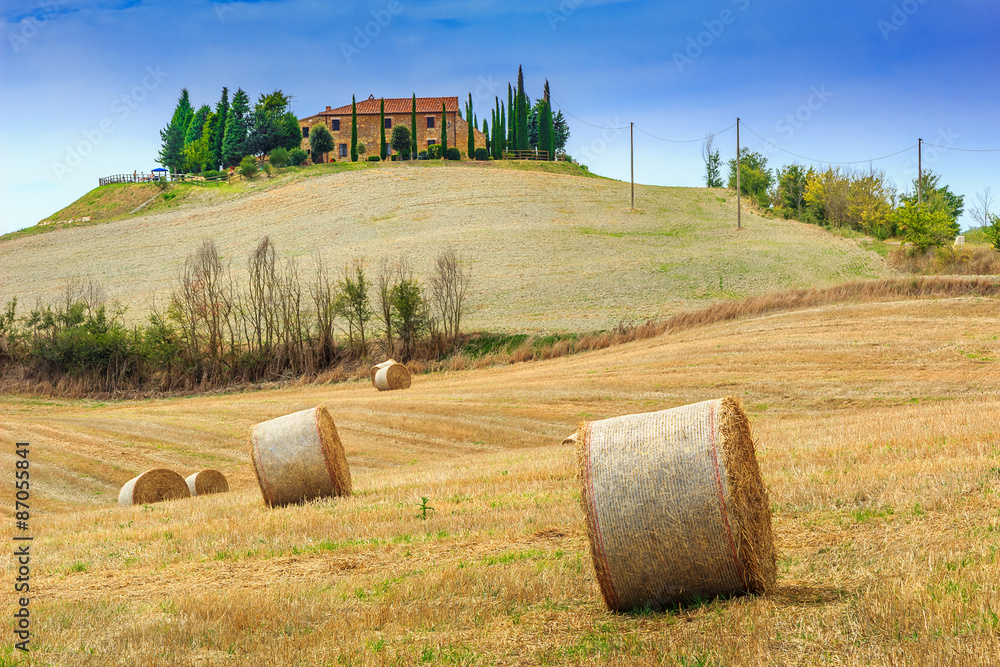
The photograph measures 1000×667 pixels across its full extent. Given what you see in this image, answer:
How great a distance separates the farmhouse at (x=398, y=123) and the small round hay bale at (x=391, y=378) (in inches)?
3360

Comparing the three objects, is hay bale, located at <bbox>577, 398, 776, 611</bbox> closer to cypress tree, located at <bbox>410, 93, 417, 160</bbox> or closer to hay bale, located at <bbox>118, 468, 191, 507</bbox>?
hay bale, located at <bbox>118, 468, 191, 507</bbox>

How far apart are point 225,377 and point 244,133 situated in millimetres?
76880

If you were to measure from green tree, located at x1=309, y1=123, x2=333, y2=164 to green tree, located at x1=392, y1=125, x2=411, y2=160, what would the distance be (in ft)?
26.8

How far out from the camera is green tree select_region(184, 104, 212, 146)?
127631 mm

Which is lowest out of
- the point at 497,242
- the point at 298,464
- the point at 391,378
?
the point at 391,378

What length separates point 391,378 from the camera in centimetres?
3666

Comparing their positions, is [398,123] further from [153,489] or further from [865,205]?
[153,489]

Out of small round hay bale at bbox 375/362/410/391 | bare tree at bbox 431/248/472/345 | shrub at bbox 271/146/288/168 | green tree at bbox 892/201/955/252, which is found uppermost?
shrub at bbox 271/146/288/168

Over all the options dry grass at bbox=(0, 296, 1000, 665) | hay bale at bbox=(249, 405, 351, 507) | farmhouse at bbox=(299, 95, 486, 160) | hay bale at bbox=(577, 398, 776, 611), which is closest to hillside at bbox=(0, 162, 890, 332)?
farmhouse at bbox=(299, 95, 486, 160)

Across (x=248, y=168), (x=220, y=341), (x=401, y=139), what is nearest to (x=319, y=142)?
(x=401, y=139)

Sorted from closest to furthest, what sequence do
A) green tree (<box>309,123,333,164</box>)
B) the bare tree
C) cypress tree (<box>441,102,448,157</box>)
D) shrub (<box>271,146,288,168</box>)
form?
the bare tree, shrub (<box>271,146,288,168</box>), cypress tree (<box>441,102,448,157</box>), green tree (<box>309,123,333,164</box>)

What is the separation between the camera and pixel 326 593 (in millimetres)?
7941

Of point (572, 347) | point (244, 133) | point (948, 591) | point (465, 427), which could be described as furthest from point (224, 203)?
point (948, 591)

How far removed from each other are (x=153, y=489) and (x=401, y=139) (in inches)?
3810
